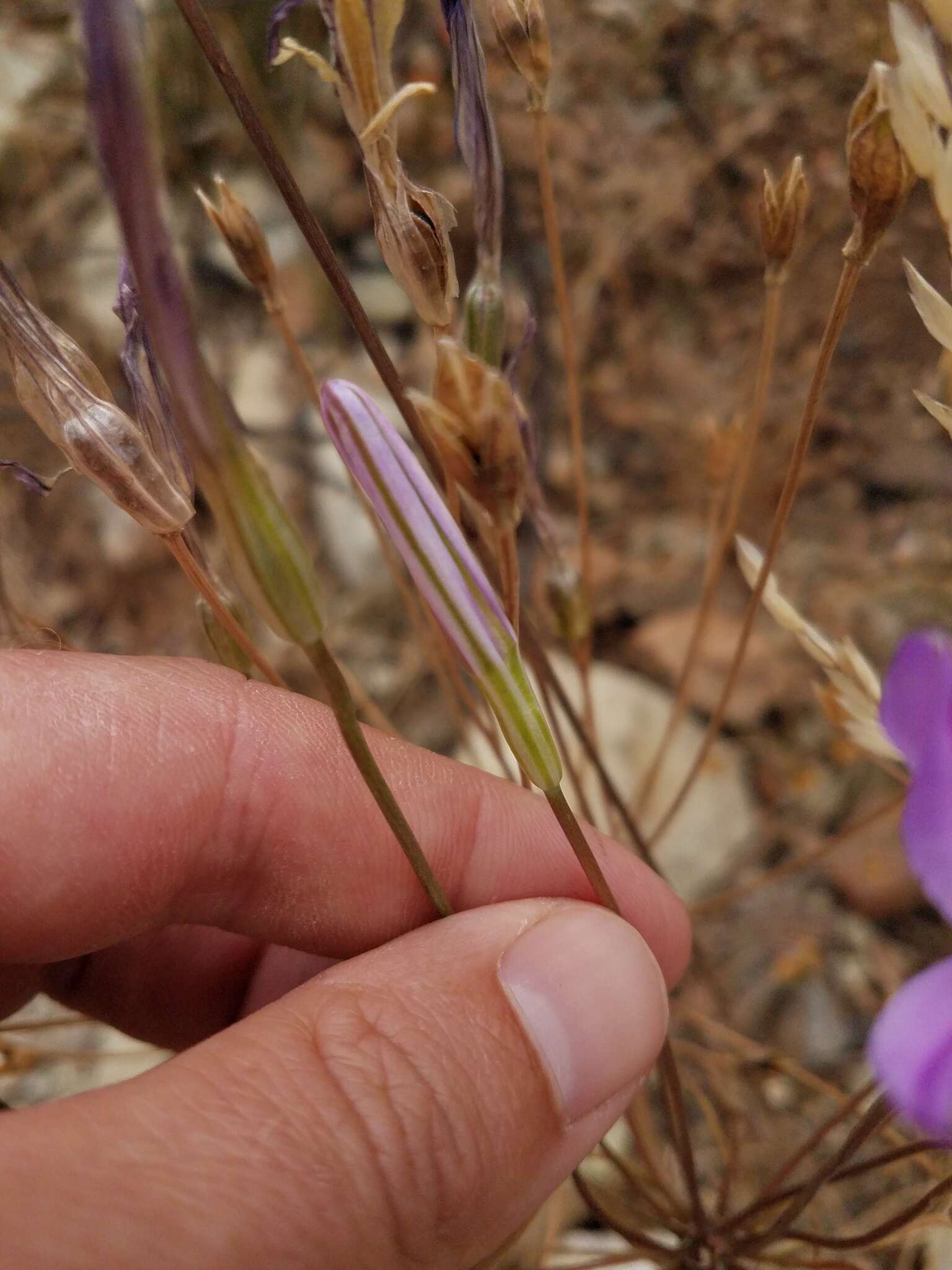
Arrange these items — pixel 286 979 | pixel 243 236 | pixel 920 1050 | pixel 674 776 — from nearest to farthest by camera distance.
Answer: pixel 920 1050 < pixel 243 236 < pixel 286 979 < pixel 674 776

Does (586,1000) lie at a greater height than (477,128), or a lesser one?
lesser

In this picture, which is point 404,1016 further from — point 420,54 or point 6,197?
point 6,197

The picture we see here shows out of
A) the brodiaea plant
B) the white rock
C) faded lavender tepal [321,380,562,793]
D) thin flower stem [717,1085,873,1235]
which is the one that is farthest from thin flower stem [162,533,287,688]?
the white rock

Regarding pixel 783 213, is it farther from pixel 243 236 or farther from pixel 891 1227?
pixel 891 1227

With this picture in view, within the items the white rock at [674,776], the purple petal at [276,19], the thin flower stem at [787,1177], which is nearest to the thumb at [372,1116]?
the thin flower stem at [787,1177]

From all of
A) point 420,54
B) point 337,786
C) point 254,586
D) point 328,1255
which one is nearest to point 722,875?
point 337,786

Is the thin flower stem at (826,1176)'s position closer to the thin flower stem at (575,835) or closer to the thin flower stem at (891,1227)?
the thin flower stem at (891,1227)

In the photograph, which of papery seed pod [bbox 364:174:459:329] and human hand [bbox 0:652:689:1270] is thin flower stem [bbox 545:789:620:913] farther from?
papery seed pod [bbox 364:174:459:329]

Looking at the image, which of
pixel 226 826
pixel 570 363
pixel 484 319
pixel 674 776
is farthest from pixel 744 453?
pixel 674 776
